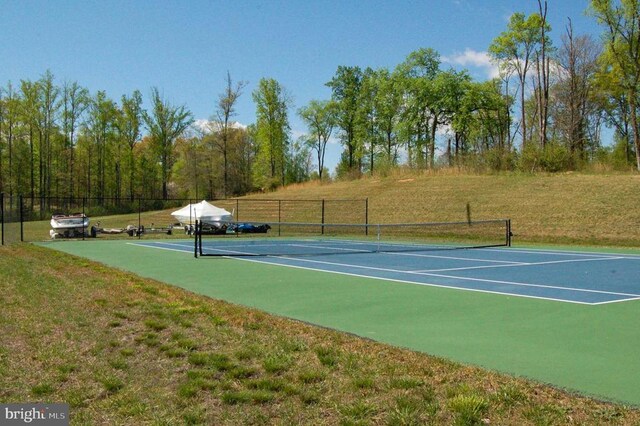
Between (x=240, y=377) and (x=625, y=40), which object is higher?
(x=625, y=40)

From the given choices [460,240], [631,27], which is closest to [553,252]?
[460,240]

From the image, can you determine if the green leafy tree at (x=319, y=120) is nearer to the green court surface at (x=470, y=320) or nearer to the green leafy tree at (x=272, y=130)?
the green leafy tree at (x=272, y=130)

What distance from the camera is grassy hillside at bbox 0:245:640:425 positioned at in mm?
3822

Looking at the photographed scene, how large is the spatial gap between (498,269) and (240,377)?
954cm

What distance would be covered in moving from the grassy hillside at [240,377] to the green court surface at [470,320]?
1.54 feet

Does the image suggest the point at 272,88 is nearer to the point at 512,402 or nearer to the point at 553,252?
the point at 553,252

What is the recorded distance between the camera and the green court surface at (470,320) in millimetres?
4885

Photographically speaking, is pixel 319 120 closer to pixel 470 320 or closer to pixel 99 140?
pixel 99 140

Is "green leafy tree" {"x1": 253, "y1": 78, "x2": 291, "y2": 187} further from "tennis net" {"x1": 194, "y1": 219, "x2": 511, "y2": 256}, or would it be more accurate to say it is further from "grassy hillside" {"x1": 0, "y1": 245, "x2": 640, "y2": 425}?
"grassy hillside" {"x1": 0, "y1": 245, "x2": 640, "y2": 425}

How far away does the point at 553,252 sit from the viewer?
60.2 feet

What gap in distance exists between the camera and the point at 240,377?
183 inches

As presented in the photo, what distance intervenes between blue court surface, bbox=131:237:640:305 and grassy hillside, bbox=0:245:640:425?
4.67 meters

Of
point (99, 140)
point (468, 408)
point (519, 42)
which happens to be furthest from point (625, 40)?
point (99, 140)

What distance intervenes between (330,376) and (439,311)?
3385 millimetres
